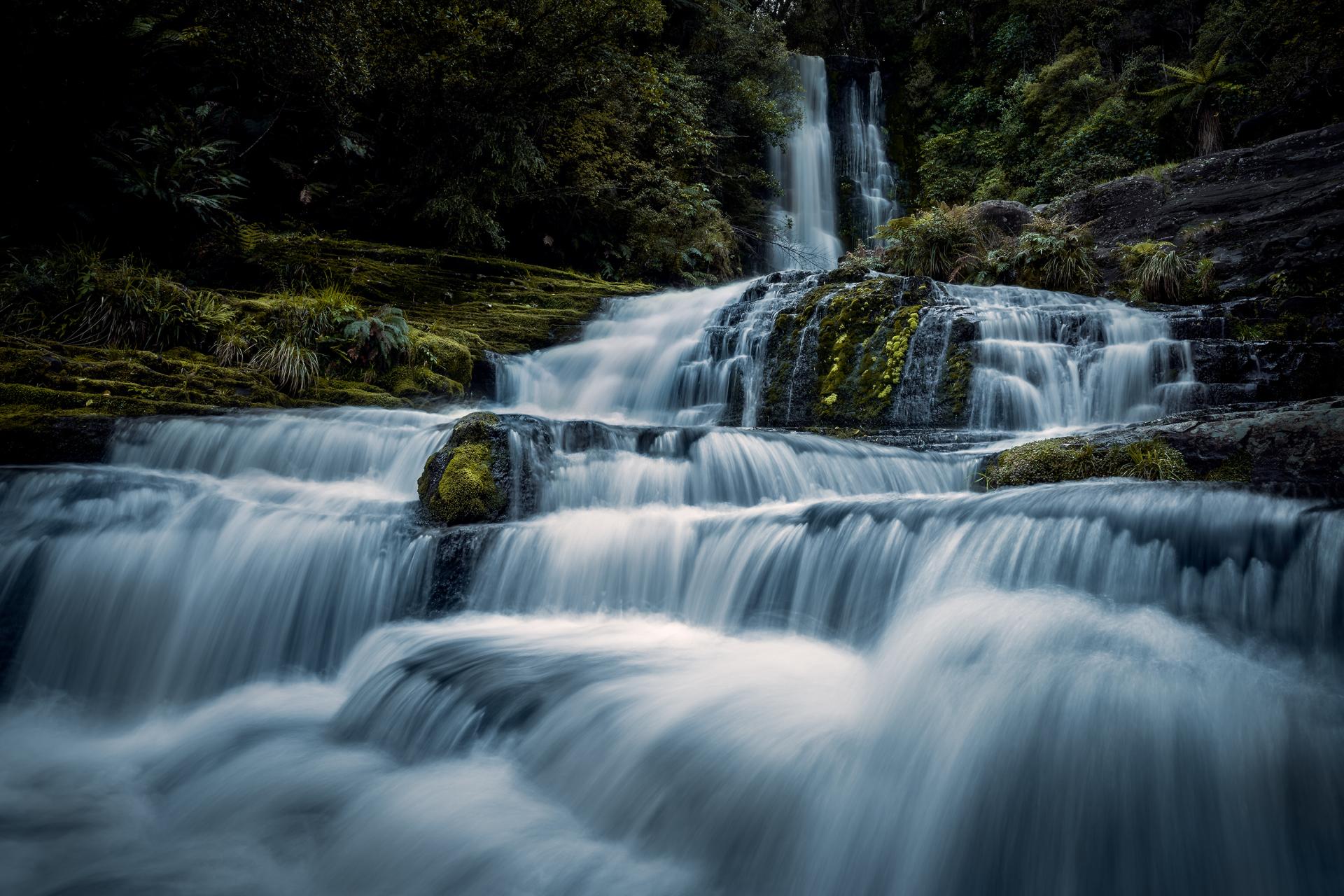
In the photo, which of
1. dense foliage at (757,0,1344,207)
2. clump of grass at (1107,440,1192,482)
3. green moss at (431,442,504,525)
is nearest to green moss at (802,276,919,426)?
clump of grass at (1107,440,1192,482)

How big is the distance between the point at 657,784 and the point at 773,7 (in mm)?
28685

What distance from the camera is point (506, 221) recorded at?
48.2 ft

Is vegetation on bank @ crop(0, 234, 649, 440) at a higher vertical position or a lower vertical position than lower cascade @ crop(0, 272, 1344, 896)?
higher

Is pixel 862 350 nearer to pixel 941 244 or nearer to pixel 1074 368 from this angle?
pixel 1074 368

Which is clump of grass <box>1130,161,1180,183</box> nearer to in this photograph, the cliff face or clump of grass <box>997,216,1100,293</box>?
the cliff face

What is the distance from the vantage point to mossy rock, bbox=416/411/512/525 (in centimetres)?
501

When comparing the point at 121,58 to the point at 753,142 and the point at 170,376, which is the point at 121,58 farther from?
the point at 753,142

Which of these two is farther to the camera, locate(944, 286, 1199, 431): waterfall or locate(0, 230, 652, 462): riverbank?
locate(944, 286, 1199, 431): waterfall

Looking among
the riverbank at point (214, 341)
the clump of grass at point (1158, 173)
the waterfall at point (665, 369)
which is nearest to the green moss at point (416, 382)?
the riverbank at point (214, 341)

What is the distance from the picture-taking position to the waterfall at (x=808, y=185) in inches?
804

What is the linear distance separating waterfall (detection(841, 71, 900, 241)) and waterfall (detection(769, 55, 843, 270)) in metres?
0.88

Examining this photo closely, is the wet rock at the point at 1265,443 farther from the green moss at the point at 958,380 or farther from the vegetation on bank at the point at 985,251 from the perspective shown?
the vegetation on bank at the point at 985,251

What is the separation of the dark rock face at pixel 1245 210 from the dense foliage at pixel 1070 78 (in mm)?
4684

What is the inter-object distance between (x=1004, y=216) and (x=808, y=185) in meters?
10.8
